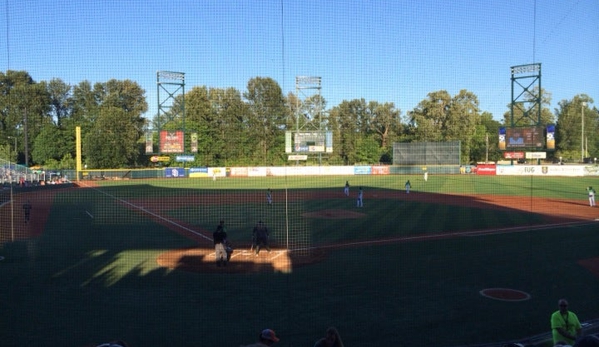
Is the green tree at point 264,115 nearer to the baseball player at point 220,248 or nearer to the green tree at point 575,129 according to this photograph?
the baseball player at point 220,248

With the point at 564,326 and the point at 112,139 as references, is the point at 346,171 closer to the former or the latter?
the point at 112,139

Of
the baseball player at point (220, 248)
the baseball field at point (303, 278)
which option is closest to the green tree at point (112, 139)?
the baseball field at point (303, 278)

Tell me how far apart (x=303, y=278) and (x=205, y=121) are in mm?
9494

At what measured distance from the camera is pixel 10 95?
11266 millimetres

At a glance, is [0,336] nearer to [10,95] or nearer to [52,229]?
[10,95]

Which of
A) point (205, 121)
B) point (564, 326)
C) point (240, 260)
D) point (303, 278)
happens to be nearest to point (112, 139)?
point (205, 121)

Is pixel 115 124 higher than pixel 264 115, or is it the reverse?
pixel 264 115

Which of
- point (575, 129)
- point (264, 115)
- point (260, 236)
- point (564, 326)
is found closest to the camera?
point (564, 326)

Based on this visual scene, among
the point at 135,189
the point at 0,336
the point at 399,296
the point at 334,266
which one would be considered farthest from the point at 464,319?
the point at 135,189

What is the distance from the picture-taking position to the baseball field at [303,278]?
6293 mm

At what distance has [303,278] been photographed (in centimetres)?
893

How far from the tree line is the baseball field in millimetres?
2886

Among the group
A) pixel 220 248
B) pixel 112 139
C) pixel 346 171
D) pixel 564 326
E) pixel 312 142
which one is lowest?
pixel 220 248

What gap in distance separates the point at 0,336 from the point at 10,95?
7.58 meters
